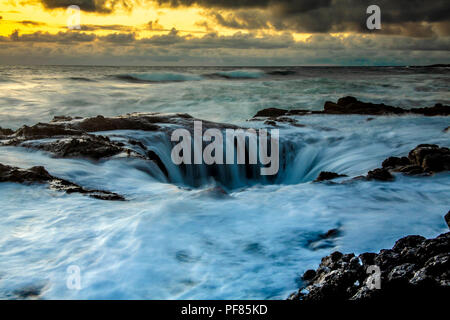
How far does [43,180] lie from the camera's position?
630cm

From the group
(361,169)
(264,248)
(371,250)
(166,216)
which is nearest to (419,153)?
(361,169)

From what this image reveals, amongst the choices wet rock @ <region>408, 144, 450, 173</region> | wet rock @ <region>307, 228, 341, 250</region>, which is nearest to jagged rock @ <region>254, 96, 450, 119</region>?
wet rock @ <region>408, 144, 450, 173</region>

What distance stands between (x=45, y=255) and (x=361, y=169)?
23.9ft

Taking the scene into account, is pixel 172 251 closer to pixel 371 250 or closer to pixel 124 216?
pixel 124 216

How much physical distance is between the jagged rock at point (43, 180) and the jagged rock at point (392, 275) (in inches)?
141

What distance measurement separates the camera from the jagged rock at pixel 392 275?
261 centimetres

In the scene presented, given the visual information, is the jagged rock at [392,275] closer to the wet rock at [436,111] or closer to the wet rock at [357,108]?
the wet rock at [436,111]

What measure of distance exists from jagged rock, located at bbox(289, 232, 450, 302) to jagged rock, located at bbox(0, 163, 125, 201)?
141 inches

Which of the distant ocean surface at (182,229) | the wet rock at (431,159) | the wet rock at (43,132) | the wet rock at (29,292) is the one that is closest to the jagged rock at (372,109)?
the distant ocean surface at (182,229)

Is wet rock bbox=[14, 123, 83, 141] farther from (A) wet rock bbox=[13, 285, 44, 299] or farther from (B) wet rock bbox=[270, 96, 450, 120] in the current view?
(B) wet rock bbox=[270, 96, 450, 120]

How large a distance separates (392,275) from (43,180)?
5354mm

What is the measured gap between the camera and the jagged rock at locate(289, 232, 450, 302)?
2607 millimetres

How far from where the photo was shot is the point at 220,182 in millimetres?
9852

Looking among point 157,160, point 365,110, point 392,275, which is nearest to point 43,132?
point 157,160
